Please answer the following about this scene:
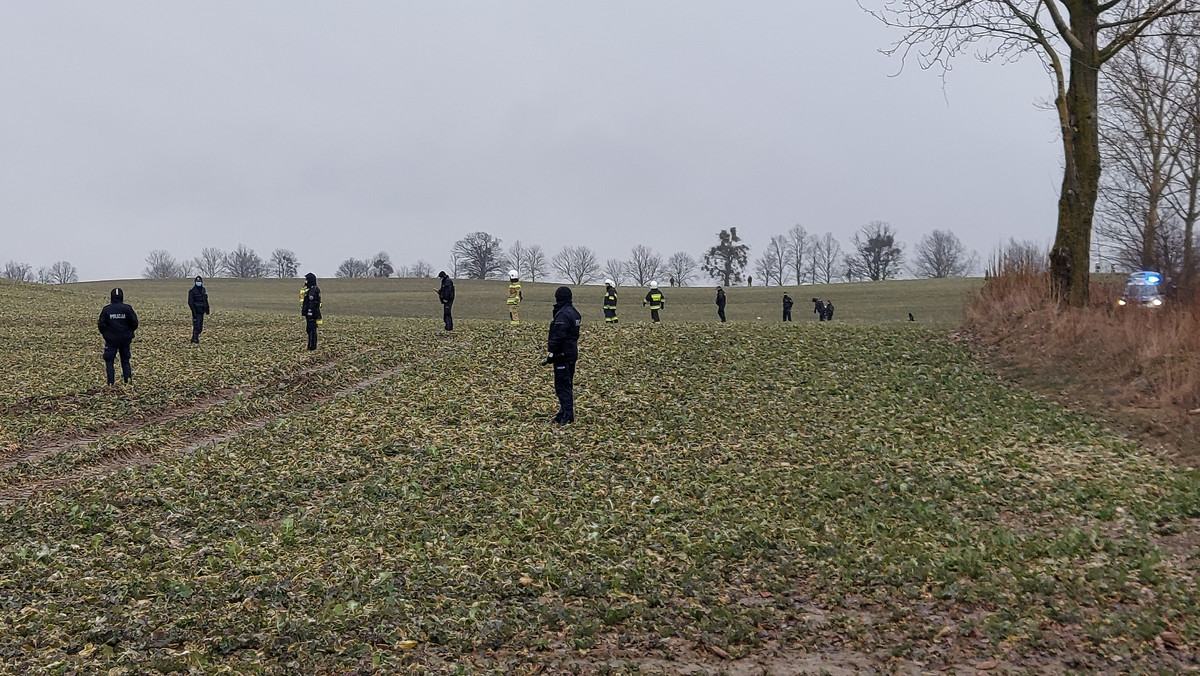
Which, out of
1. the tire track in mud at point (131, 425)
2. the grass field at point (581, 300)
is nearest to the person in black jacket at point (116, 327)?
the tire track in mud at point (131, 425)

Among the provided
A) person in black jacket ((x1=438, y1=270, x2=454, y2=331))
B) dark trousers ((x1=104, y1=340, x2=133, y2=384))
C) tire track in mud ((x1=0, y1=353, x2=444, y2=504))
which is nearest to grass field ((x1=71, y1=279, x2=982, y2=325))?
person in black jacket ((x1=438, y1=270, x2=454, y2=331))

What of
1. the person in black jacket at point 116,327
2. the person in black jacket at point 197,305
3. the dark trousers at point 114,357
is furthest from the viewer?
the person in black jacket at point 197,305

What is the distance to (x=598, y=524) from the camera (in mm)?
12320

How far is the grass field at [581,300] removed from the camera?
6312 cm

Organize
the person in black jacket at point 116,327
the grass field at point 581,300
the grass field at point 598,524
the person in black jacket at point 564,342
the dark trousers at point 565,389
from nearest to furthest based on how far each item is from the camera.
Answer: the grass field at point 598,524 < the person in black jacket at point 564,342 < the dark trousers at point 565,389 < the person in black jacket at point 116,327 < the grass field at point 581,300

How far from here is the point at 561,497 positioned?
45.0 feet

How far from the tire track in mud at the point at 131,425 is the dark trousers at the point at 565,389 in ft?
28.5

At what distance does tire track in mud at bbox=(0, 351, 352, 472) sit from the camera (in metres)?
17.2

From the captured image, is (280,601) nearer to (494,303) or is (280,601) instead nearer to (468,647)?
(468,647)

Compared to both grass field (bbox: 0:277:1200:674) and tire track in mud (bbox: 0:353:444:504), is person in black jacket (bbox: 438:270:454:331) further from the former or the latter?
tire track in mud (bbox: 0:353:444:504)

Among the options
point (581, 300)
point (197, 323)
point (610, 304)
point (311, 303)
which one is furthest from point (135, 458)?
point (581, 300)

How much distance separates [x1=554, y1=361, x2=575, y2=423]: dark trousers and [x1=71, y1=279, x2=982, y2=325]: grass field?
35.1 meters

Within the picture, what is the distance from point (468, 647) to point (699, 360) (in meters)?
16.3

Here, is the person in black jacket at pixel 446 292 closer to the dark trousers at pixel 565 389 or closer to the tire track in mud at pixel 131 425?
the tire track in mud at pixel 131 425
